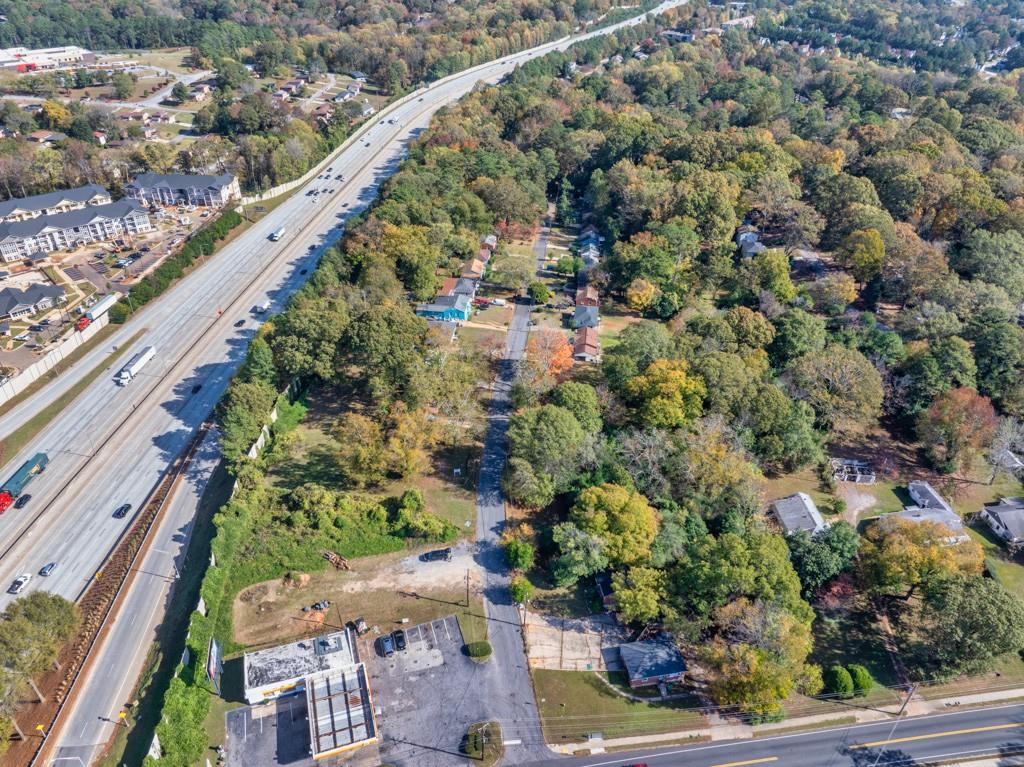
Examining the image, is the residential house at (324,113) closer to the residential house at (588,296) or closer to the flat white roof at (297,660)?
the residential house at (588,296)

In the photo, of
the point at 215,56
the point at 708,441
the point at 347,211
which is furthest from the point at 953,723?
the point at 215,56

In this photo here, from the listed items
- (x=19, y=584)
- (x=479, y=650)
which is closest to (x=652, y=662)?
(x=479, y=650)

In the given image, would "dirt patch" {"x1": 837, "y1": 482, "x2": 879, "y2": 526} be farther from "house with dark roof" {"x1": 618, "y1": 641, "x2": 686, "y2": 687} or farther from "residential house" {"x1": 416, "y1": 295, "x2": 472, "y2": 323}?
"residential house" {"x1": 416, "y1": 295, "x2": 472, "y2": 323}

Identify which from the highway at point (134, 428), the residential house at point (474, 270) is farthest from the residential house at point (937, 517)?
the highway at point (134, 428)

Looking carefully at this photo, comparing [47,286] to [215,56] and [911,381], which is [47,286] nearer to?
[911,381]

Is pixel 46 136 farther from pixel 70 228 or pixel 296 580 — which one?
pixel 296 580
